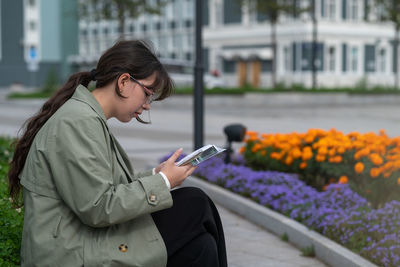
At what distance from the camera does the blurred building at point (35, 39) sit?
64188 mm

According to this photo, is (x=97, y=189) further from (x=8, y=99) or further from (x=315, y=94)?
(x=8, y=99)

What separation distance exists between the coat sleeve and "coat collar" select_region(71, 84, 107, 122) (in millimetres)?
138

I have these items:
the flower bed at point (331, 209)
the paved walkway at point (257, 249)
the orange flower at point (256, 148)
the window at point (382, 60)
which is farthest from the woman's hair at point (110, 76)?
the window at point (382, 60)

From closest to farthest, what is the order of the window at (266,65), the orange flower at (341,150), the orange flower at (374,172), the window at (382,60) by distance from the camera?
the orange flower at (374,172) → the orange flower at (341,150) → the window at (266,65) → the window at (382,60)

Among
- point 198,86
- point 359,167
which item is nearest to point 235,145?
point 198,86

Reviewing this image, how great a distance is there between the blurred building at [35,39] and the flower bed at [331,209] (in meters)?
57.3

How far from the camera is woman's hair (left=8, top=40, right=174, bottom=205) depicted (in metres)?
2.88

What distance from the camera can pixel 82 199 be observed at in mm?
2654

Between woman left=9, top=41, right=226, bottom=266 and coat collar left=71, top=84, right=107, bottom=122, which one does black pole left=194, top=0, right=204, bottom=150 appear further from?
coat collar left=71, top=84, right=107, bottom=122

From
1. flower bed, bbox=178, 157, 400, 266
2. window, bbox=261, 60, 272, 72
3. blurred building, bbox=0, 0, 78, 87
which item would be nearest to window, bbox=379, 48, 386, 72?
window, bbox=261, 60, 272, 72

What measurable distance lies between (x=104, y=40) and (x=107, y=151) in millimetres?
67492

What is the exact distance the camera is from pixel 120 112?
2.96m

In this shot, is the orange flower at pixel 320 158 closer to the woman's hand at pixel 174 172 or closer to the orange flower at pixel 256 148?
the orange flower at pixel 256 148

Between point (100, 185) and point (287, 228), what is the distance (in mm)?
3189
